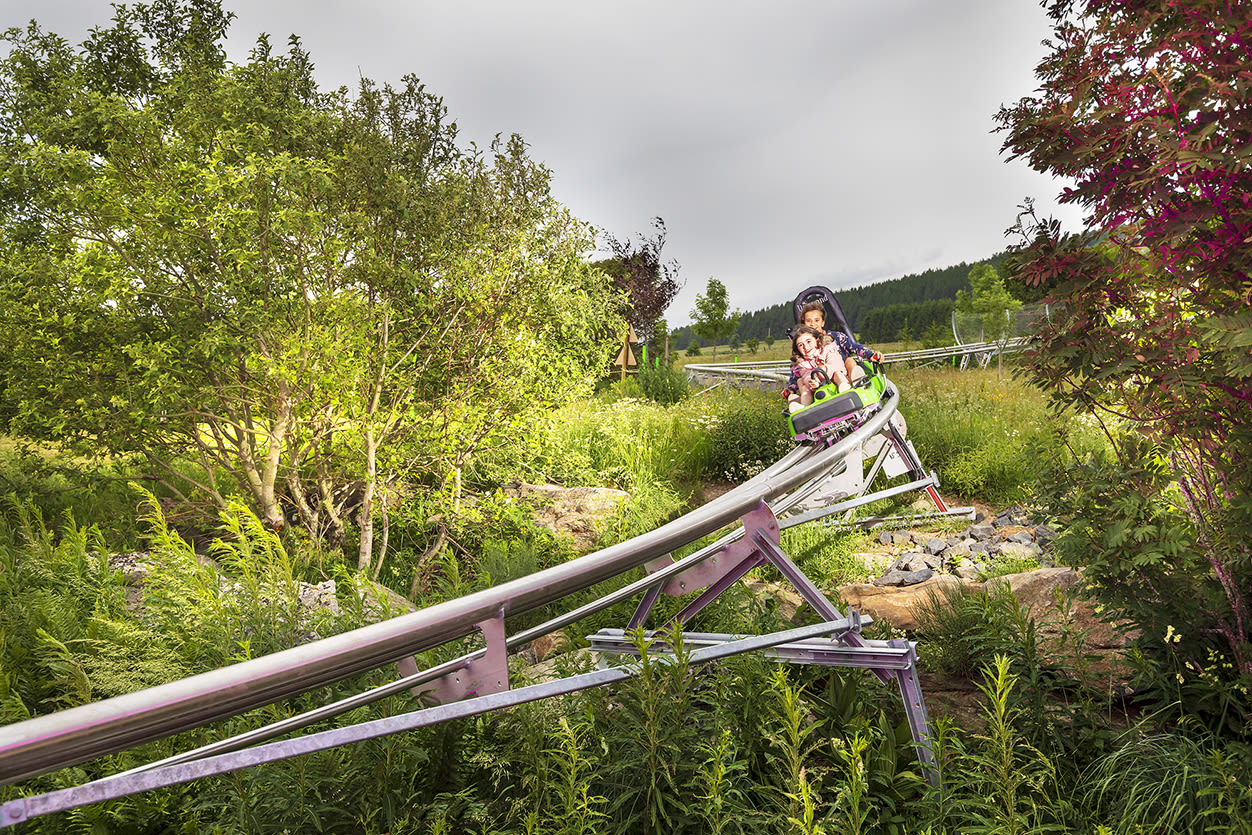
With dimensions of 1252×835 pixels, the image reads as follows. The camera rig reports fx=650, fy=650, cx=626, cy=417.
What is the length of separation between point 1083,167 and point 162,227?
531 cm

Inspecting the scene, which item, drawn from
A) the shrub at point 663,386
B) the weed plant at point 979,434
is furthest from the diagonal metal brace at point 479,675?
the shrub at point 663,386

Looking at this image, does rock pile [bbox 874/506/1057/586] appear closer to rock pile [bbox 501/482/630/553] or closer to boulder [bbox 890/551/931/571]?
boulder [bbox 890/551/931/571]

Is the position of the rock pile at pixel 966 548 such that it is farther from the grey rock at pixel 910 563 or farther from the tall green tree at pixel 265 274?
the tall green tree at pixel 265 274

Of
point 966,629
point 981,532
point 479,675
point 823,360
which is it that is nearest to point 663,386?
point 981,532

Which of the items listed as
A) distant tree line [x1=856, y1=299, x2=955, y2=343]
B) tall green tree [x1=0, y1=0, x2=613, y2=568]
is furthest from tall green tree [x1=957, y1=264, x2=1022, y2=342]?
tall green tree [x1=0, y1=0, x2=613, y2=568]

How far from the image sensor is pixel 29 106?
18.0 ft

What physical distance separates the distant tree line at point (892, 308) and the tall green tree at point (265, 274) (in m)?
55.2

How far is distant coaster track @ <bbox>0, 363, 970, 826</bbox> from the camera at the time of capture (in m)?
0.98

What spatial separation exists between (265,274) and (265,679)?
4.31m

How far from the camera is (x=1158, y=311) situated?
7.51 ft

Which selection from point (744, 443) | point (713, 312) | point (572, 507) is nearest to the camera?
point (572, 507)

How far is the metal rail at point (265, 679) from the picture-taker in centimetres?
93

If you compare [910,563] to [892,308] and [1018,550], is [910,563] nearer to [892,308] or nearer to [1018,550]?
[1018,550]

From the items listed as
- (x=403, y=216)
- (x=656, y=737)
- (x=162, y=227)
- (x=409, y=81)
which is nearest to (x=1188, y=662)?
(x=656, y=737)
